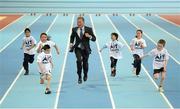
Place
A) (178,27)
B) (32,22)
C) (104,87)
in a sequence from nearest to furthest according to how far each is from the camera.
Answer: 1. (104,87)
2. (178,27)
3. (32,22)

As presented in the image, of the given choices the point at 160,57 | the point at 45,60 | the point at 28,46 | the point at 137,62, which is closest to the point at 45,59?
the point at 45,60

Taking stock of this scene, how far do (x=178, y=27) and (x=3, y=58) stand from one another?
42.5 feet

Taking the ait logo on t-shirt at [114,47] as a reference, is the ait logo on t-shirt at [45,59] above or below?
below

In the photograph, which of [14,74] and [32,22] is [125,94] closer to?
[14,74]

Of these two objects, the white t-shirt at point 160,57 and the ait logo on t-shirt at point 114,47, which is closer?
the white t-shirt at point 160,57

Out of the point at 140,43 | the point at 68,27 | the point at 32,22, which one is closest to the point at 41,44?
the point at 140,43

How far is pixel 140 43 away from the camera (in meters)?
13.1

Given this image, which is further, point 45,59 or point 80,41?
point 80,41

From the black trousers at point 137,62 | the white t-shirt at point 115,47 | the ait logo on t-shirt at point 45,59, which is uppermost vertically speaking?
the white t-shirt at point 115,47

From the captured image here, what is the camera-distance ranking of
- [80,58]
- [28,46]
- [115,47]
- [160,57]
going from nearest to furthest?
1. [160,57]
2. [80,58]
3. [115,47]
4. [28,46]

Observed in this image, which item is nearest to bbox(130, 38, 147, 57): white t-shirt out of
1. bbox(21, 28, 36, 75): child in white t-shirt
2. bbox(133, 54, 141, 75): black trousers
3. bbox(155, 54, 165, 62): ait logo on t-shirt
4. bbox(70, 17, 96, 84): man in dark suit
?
bbox(133, 54, 141, 75): black trousers

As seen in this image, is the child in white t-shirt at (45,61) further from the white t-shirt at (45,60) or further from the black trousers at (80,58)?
the black trousers at (80,58)

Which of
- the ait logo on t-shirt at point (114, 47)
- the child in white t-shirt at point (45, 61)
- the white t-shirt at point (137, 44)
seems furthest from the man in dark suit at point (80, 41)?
the white t-shirt at point (137, 44)

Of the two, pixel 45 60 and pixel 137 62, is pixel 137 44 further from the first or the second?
pixel 45 60
